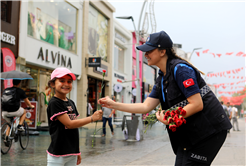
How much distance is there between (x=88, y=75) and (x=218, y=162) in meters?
16.1

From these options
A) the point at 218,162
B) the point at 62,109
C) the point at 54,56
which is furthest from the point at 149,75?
the point at 62,109

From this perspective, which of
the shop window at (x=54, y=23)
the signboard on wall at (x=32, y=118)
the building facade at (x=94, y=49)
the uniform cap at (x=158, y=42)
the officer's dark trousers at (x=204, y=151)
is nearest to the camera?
the officer's dark trousers at (x=204, y=151)

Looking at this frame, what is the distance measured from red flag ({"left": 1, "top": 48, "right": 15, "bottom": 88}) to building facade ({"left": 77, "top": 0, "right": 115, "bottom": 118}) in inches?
257

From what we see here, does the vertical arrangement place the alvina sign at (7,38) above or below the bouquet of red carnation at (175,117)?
above

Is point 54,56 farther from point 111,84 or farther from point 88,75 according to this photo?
point 111,84

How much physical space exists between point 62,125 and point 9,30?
458 inches

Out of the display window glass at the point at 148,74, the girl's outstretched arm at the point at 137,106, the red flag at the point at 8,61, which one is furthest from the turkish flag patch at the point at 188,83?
the display window glass at the point at 148,74

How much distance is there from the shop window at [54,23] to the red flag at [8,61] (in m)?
2.53

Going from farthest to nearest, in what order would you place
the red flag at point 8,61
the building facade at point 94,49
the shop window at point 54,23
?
the building facade at point 94,49 < the shop window at point 54,23 < the red flag at point 8,61

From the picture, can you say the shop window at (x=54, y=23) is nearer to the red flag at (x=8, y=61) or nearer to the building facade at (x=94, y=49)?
the building facade at (x=94, y=49)

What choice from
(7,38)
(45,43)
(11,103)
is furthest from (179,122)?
(45,43)

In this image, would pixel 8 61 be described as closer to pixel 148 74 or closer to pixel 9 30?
pixel 9 30

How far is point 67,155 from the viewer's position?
2.90 meters

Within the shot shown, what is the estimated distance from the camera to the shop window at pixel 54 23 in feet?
51.1
